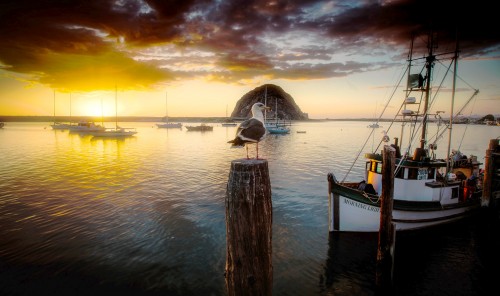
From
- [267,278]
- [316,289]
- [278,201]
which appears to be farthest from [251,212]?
[278,201]

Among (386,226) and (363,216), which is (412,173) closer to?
(363,216)

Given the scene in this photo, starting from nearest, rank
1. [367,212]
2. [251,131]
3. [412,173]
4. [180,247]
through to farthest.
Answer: [251,131] < [180,247] < [367,212] < [412,173]

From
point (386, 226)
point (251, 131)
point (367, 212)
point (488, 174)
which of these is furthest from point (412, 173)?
point (251, 131)

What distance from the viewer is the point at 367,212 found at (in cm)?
1290

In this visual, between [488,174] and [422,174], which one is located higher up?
[422,174]

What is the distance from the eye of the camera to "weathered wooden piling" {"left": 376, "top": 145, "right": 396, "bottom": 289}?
9.04 m

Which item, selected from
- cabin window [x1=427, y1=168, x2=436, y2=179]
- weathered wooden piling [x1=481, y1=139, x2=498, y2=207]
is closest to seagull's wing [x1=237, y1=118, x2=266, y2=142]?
cabin window [x1=427, y1=168, x2=436, y2=179]

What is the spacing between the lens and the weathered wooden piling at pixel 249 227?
3518 mm

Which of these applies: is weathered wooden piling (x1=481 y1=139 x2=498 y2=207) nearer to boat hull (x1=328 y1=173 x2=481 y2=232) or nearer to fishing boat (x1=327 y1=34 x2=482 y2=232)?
fishing boat (x1=327 y1=34 x2=482 y2=232)

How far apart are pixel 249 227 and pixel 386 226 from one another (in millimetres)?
7367

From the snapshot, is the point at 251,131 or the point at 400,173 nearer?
the point at 251,131

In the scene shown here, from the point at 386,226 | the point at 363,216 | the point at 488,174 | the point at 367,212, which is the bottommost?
the point at 363,216

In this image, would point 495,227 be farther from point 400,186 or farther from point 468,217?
point 400,186

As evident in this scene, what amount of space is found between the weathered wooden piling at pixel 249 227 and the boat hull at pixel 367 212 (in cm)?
957
